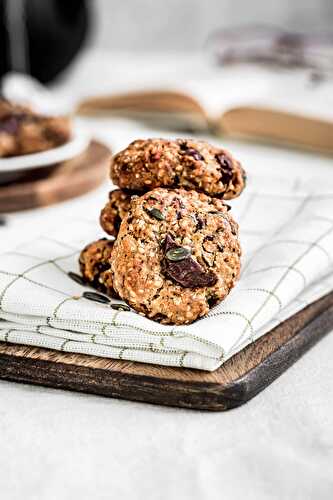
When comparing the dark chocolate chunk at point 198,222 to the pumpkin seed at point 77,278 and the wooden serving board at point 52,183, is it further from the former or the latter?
the wooden serving board at point 52,183

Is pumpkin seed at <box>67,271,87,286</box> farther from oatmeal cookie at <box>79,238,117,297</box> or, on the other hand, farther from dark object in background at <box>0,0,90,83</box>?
dark object in background at <box>0,0,90,83</box>

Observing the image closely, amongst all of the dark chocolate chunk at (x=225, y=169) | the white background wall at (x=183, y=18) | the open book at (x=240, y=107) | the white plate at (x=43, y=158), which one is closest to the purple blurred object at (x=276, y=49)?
the open book at (x=240, y=107)

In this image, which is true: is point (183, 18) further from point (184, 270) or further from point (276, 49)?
point (184, 270)

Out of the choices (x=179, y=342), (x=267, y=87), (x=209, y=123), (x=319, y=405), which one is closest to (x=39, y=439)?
(x=179, y=342)

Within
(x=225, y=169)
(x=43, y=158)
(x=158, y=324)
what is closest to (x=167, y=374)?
(x=158, y=324)

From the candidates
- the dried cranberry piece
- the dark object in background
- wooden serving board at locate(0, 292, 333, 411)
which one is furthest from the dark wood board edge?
the dark object in background

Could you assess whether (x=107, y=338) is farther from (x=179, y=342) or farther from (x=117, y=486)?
(x=117, y=486)
